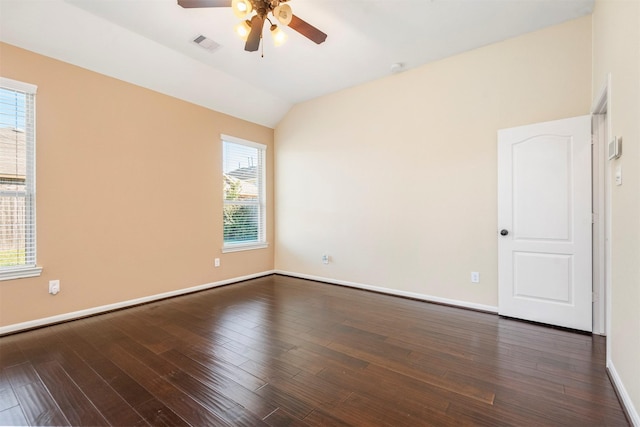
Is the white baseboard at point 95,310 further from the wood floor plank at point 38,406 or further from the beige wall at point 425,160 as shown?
the beige wall at point 425,160

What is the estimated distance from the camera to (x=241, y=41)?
10.7 feet

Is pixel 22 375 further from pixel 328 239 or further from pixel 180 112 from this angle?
pixel 328 239

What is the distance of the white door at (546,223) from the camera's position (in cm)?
275

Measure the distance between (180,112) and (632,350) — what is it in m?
4.93

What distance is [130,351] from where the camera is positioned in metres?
2.42

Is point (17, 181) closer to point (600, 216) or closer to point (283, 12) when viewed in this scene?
point (283, 12)

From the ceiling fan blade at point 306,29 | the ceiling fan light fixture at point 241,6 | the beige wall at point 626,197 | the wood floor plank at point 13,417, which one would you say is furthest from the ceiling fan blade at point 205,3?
the wood floor plank at point 13,417

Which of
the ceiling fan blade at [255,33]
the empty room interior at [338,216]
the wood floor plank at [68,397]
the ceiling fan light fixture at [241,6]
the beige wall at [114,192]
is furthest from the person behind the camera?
the beige wall at [114,192]

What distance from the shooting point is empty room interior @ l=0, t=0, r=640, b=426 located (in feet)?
6.00

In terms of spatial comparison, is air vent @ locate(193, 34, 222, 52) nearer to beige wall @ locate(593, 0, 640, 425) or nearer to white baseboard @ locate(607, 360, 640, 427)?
beige wall @ locate(593, 0, 640, 425)

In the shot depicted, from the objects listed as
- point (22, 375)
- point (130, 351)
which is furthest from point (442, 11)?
point (22, 375)

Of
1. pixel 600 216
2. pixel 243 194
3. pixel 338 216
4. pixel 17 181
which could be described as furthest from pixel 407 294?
pixel 17 181

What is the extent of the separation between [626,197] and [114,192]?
15.1 ft

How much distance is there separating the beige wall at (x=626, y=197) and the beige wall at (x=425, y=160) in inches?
34.5
